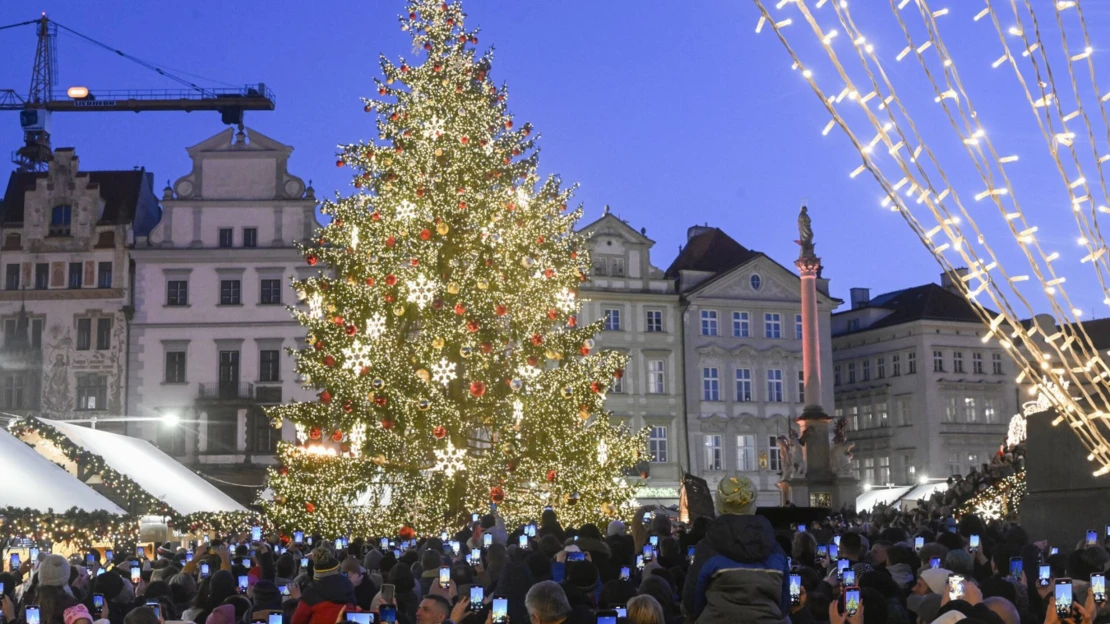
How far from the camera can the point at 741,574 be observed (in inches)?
245

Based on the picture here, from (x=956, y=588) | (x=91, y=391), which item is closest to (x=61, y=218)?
(x=91, y=391)

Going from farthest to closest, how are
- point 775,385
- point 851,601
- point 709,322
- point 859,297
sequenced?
point 859,297 < point 775,385 < point 709,322 < point 851,601

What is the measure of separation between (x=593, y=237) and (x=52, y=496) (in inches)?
1454

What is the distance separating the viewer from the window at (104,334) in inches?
1821

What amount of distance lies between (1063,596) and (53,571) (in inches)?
224

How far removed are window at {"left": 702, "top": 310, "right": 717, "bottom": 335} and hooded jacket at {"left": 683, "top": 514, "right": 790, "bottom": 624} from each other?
50.4m

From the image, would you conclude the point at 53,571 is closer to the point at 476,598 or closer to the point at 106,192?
the point at 476,598

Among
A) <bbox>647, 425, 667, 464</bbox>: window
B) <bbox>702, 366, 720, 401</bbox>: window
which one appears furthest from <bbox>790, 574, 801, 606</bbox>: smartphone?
<bbox>702, 366, 720, 401</bbox>: window

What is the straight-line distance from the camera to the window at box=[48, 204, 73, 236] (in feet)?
154

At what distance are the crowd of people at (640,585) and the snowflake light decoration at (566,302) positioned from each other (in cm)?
901

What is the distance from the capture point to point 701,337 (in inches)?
2219

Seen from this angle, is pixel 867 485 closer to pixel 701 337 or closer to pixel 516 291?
pixel 701 337

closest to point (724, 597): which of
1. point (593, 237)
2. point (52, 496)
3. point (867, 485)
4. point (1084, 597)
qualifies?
point (1084, 597)

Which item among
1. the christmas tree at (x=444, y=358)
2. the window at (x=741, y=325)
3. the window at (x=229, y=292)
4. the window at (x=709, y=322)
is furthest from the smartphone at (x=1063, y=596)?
the window at (x=741, y=325)
